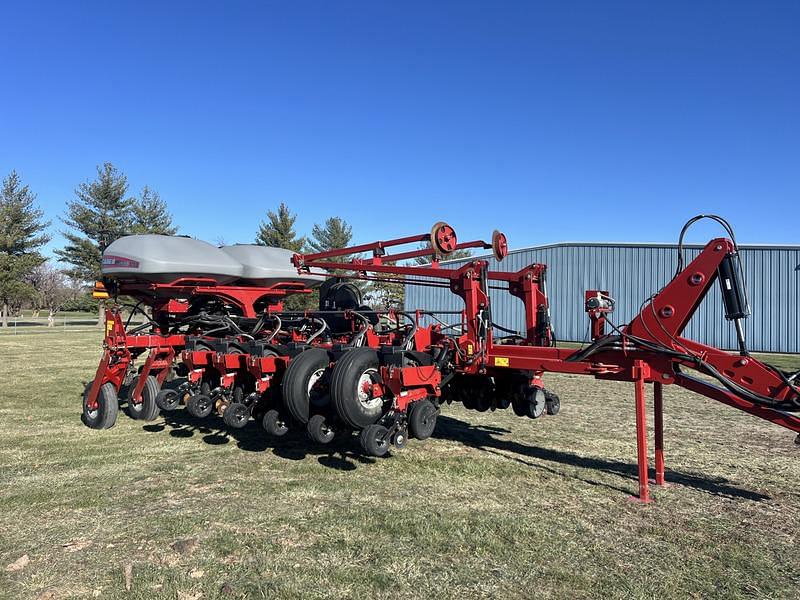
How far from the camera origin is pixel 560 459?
19.3 feet

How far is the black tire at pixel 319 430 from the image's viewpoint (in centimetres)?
520

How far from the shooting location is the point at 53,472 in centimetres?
540

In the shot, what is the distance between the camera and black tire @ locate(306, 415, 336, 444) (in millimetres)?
5195

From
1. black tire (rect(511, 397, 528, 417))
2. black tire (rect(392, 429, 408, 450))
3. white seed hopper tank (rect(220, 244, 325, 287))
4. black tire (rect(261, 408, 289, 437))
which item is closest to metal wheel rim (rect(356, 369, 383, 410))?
black tire (rect(392, 429, 408, 450))

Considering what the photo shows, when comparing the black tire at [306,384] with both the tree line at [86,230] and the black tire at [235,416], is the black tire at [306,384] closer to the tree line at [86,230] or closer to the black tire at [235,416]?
the black tire at [235,416]

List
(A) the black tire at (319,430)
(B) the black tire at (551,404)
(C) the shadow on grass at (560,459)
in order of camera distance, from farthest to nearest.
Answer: (B) the black tire at (551,404), (A) the black tire at (319,430), (C) the shadow on grass at (560,459)

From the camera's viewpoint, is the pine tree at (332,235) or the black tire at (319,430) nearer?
the black tire at (319,430)

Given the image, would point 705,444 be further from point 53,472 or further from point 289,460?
point 53,472

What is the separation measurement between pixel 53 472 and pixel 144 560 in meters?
2.41

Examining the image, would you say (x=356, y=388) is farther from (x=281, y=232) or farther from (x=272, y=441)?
(x=281, y=232)

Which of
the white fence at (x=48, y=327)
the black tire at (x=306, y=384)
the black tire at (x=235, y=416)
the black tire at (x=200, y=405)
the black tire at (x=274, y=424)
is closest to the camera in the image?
the black tire at (x=306, y=384)

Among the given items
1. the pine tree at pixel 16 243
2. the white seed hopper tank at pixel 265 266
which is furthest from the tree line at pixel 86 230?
the white seed hopper tank at pixel 265 266

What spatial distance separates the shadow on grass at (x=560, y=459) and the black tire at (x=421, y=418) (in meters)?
1.13

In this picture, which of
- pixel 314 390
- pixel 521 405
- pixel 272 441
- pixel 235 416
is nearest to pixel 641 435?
pixel 521 405
